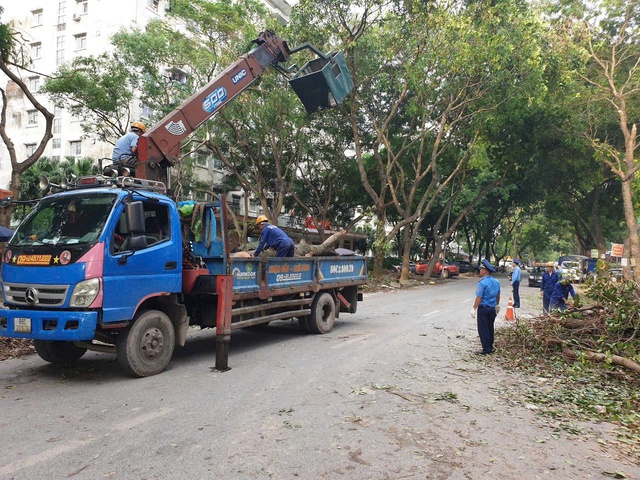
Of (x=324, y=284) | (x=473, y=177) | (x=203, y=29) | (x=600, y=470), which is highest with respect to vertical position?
(x=203, y=29)

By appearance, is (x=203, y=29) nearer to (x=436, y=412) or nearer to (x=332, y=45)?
(x=332, y=45)

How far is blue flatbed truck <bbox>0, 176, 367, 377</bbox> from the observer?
217 inches

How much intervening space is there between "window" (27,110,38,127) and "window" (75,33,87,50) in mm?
5718

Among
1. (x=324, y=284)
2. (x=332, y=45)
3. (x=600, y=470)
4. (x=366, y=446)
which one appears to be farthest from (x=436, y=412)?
(x=332, y=45)

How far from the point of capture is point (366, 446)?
4.09 m

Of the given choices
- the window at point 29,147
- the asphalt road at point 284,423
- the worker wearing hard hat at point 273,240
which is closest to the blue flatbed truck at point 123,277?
the asphalt road at point 284,423

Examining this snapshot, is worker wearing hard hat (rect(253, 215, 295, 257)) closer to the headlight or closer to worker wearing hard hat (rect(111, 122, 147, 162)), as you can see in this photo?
worker wearing hard hat (rect(111, 122, 147, 162))

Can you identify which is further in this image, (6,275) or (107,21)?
(107,21)

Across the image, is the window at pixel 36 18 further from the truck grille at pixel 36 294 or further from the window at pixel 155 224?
the truck grille at pixel 36 294

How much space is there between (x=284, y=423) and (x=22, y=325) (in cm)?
333

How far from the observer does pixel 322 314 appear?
9.90m

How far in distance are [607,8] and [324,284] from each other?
19010 millimetres

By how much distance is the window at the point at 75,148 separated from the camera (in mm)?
30812

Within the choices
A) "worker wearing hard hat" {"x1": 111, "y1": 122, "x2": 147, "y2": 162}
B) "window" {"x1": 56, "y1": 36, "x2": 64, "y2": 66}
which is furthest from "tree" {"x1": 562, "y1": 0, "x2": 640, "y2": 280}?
"window" {"x1": 56, "y1": 36, "x2": 64, "y2": 66}
